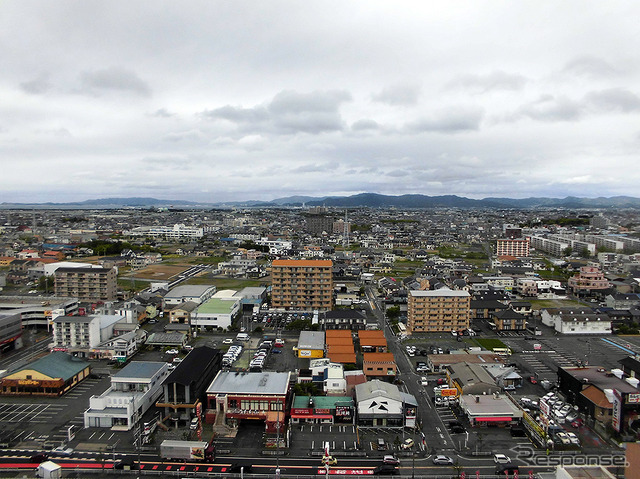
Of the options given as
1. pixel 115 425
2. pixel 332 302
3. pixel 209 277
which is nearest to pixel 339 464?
pixel 115 425

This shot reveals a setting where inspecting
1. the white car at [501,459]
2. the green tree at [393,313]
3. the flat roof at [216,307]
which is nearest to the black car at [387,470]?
the white car at [501,459]

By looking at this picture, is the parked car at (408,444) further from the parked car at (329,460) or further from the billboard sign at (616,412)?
the billboard sign at (616,412)

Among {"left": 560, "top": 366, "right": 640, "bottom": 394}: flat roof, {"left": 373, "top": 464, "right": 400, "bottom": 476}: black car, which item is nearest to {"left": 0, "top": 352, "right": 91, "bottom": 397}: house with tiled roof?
{"left": 373, "top": 464, "right": 400, "bottom": 476}: black car

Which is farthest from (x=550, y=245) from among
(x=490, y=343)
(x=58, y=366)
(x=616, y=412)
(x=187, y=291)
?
(x=58, y=366)

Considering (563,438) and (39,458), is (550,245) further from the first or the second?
(39,458)

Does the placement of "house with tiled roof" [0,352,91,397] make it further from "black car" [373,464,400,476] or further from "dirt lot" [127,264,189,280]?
"dirt lot" [127,264,189,280]
